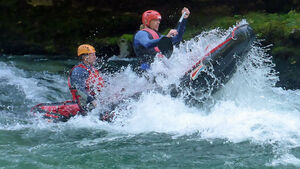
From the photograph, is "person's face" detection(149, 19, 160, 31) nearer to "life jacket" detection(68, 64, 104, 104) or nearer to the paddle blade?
the paddle blade

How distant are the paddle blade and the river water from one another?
5.9 inches

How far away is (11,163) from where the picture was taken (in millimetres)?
4320

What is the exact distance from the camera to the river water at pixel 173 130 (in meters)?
4.41

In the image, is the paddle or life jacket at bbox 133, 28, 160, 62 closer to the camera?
the paddle

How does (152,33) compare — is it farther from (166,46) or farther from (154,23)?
(166,46)

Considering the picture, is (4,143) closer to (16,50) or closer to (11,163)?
(11,163)

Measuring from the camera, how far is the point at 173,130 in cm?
543

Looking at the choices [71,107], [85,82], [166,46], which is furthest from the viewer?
[71,107]

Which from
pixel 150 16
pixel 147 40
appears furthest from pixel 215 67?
pixel 150 16

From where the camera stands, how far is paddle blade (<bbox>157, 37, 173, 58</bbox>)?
18.6 feet

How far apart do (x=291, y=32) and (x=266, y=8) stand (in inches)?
109

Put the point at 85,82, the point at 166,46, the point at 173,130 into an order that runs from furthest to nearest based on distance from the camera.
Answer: the point at 85,82
the point at 166,46
the point at 173,130

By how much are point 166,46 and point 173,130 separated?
4.01 feet

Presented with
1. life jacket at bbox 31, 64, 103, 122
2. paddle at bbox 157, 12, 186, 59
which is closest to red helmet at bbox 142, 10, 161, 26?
paddle at bbox 157, 12, 186, 59
